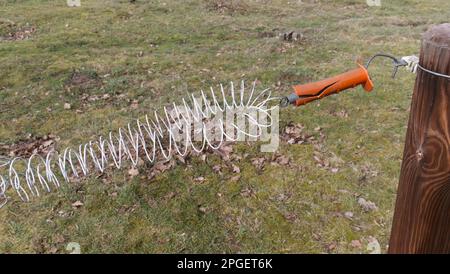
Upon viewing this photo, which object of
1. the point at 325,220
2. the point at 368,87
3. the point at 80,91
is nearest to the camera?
the point at 368,87

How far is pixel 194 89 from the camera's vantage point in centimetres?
777

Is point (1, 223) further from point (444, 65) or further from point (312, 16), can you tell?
point (312, 16)

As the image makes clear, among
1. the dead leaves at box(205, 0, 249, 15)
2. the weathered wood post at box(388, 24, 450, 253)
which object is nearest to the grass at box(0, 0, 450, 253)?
the dead leaves at box(205, 0, 249, 15)

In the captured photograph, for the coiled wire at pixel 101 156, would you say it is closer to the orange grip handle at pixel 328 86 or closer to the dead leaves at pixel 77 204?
the dead leaves at pixel 77 204

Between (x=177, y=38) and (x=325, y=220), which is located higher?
(x=177, y=38)

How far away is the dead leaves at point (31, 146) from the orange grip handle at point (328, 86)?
4.74m

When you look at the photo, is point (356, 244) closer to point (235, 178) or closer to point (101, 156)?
point (235, 178)

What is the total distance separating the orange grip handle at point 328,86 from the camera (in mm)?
2561

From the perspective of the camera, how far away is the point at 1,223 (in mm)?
4816

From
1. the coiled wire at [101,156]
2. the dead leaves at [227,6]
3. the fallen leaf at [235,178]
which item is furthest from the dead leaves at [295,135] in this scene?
the dead leaves at [227,6]

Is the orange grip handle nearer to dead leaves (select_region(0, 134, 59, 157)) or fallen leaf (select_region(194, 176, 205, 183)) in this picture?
fallen leaf (select_region(194, 176, 205, 183))

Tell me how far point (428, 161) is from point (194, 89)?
242 inches

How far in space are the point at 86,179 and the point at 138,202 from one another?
3.04 feet
